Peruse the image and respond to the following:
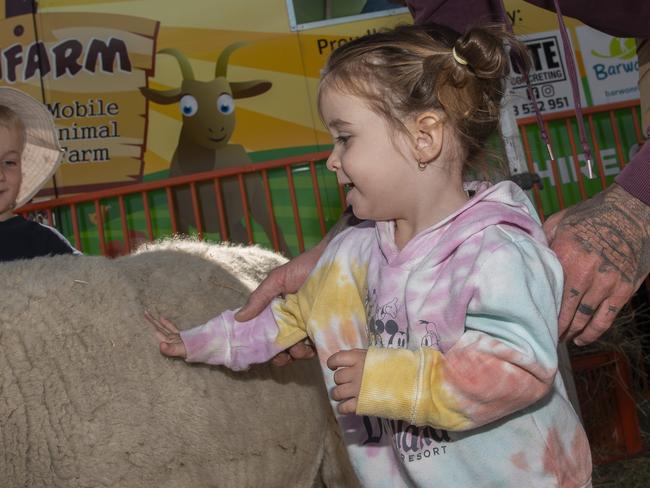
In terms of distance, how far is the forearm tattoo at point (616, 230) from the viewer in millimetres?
1426

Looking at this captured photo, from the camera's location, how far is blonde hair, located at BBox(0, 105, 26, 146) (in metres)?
2.70

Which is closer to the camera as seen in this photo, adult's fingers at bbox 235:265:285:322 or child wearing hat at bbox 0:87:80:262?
adult's fingers at bbox 235:265:285:322

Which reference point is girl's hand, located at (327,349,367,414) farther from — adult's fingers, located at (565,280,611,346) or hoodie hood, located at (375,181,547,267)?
adult's fingers, located at (565,280,611,346)

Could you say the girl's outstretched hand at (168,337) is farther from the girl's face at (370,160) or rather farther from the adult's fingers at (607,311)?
the adult's fingers at (607,311)

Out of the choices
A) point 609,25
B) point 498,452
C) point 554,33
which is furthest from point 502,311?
point 554,33

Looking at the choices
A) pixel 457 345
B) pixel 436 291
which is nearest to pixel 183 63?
pixel 436 291

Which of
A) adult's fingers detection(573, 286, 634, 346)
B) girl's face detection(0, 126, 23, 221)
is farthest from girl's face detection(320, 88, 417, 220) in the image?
girl's face detection(0, 126, 23, 221)

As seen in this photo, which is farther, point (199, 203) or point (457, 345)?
point (199, 203)

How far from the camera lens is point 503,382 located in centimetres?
112

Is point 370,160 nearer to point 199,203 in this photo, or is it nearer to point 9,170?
point 9,170

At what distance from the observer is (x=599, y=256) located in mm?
1406

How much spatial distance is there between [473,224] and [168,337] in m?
0.86

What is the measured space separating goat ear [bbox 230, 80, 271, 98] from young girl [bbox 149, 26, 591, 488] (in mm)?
3395

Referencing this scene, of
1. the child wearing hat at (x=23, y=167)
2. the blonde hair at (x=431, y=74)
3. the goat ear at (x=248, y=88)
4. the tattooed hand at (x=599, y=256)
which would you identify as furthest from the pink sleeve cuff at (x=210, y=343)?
the goat ear at (x=248, y=88)
